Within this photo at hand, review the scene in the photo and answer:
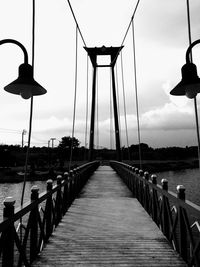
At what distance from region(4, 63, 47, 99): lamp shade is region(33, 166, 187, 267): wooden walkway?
2.16 m

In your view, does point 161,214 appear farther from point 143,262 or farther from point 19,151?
point 19,151

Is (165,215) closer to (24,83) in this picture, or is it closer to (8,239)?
(8,239)

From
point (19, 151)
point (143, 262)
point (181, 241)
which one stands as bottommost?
→ point (143, 262)

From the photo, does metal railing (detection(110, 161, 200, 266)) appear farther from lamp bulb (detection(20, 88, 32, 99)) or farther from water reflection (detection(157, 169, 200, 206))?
water reflection (detection(157, 169, 200, 206))

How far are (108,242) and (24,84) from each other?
2.64 metres

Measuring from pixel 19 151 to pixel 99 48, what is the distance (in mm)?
67024

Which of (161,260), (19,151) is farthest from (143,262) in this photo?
(19,151)

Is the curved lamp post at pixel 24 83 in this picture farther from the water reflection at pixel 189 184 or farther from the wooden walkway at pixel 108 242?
the water reflection at pixel 189 184

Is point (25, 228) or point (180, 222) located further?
point (180, 222)

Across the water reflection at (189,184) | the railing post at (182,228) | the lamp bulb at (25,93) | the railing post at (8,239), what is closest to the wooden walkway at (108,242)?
the railing post at (182,228)

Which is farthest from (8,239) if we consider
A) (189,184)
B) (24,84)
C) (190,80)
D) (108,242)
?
(189,184)

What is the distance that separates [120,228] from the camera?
5.05 meters

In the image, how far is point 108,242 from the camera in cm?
423

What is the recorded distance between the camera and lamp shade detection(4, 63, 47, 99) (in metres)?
3.40
